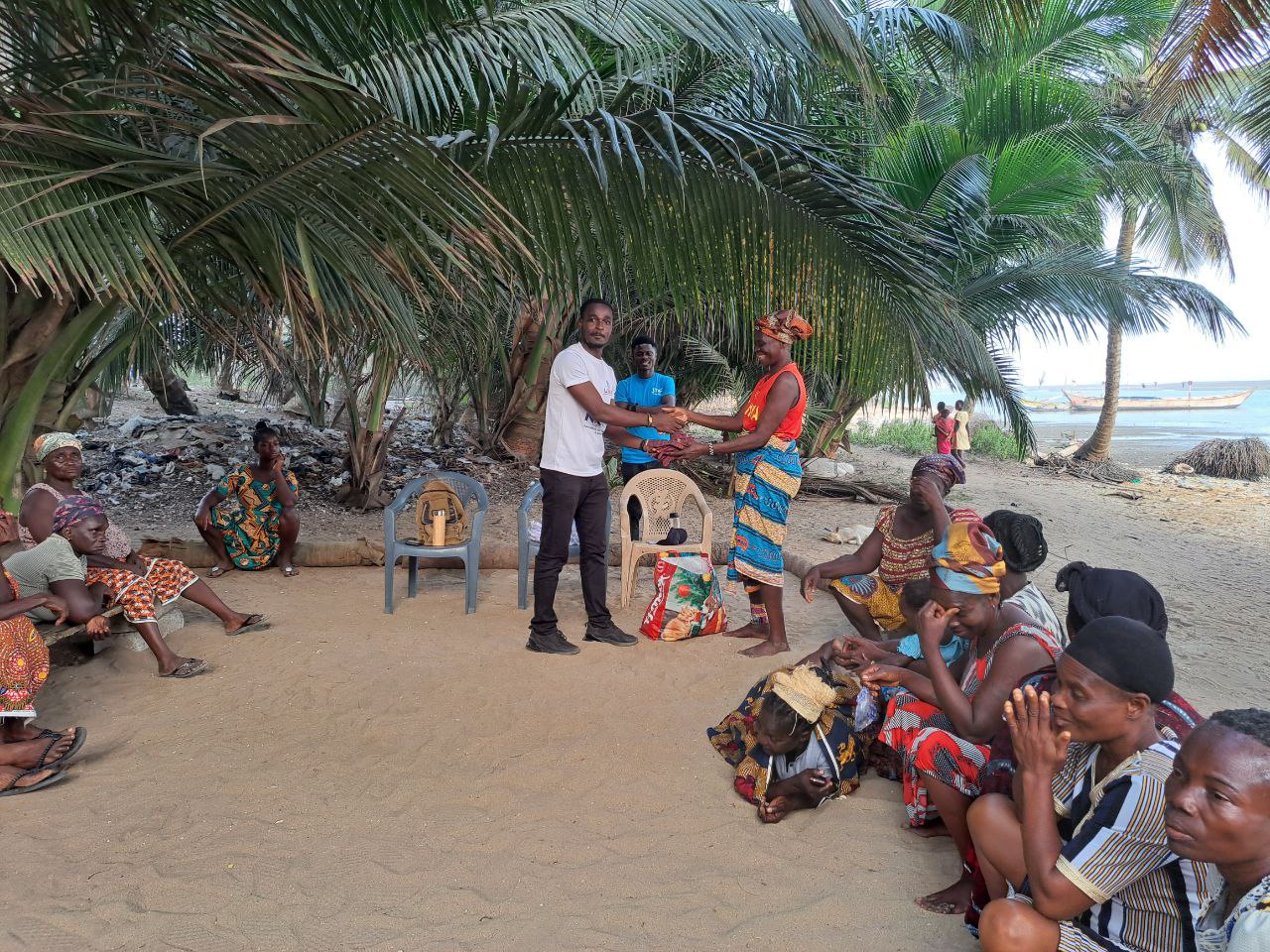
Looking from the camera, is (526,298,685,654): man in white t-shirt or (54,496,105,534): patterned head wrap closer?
(54,496,105,534): patterned head wrap

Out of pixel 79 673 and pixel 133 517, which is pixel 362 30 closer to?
pixel 79 673

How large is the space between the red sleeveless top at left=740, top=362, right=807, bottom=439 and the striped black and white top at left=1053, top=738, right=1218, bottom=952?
2735 millimetres

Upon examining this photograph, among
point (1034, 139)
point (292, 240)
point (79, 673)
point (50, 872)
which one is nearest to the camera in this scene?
point (50, 872)

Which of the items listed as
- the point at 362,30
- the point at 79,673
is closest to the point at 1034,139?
the point at 362,30

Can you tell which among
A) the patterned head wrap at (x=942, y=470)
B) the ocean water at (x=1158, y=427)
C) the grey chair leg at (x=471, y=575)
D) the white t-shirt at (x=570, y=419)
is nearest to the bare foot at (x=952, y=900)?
the patterned head wrap at (x=942, y=470)

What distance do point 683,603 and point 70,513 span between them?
3.14m

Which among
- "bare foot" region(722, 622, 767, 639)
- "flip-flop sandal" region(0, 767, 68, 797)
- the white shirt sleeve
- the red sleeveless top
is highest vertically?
the white shirt sleeve

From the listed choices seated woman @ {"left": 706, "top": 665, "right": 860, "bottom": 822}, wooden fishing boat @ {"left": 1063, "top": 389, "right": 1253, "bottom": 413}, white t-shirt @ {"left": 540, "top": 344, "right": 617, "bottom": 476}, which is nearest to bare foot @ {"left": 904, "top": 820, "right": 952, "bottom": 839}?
seated woman @ {"left": 706, "top": 665, "right": 860, "bottom": 822}

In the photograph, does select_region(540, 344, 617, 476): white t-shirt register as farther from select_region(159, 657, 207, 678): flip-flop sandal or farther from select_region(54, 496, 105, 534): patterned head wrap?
select_region(54, 496, 105, 534): patterned head wrap

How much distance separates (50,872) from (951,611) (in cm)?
289

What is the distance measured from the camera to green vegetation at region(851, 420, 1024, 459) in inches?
675

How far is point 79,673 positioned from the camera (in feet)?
13.7

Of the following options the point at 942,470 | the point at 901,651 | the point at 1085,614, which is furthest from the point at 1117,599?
the point at 942,470

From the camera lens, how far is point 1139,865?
5.87ft
